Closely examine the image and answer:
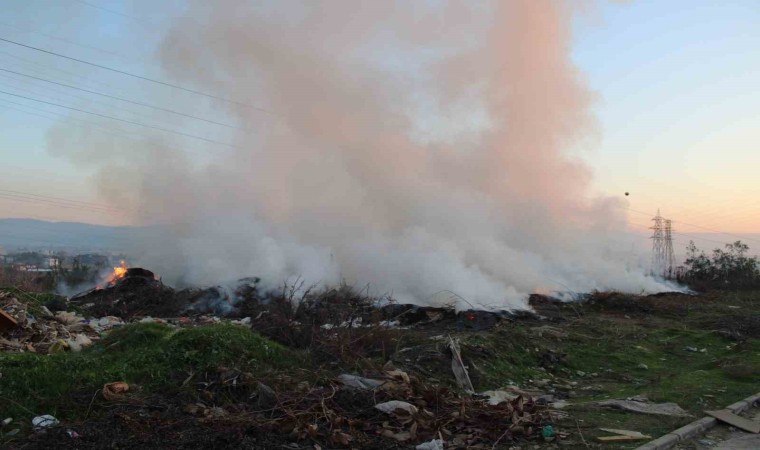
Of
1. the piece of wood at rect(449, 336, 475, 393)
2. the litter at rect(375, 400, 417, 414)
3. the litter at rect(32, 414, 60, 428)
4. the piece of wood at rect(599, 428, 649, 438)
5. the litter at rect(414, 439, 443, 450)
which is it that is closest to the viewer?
the litter at rect(414, 439, 443, 450)

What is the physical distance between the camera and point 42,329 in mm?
9070

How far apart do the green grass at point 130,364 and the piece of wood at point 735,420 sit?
16.5 ft

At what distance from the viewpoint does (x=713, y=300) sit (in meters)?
21.6

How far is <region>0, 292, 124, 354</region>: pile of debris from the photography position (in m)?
7.96

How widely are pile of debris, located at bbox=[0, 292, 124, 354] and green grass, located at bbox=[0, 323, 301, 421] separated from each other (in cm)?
112

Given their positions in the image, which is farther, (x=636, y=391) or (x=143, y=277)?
(x=143, y=277)

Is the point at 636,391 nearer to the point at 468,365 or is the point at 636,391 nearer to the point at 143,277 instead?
the point at 468,365

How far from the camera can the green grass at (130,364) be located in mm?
5215

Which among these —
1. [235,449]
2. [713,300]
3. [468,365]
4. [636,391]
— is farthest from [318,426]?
[713,300]

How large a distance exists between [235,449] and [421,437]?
1644 millimetres

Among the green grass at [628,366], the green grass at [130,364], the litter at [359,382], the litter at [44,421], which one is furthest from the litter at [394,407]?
the litter at [44,421]

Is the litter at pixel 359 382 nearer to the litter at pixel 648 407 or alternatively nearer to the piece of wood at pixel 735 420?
the litter at pixel 648 407

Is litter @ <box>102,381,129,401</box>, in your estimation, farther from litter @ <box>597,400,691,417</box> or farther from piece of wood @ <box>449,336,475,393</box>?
litter @ <box>597,400,691,417</box>

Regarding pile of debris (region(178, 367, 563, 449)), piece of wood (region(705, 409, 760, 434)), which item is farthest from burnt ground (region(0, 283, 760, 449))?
piece of wood (region(705, 409, 760, 434))
